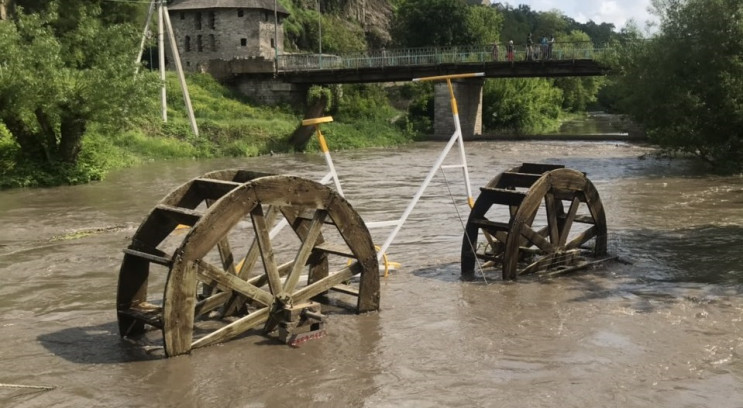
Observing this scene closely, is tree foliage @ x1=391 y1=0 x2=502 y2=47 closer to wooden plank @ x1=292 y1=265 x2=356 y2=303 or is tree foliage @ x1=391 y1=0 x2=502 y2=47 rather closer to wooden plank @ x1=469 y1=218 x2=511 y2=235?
wooden plank @ x1=469 y1=218 x2=511 y2=235

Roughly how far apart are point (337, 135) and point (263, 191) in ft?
120

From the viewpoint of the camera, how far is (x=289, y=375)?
22.0 ft

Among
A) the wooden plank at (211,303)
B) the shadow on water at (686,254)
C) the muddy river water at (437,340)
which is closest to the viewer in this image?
the muddy river water at (437,340)

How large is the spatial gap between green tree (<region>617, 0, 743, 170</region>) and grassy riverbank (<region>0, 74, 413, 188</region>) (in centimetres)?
1769

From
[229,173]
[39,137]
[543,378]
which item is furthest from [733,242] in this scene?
[39,137]

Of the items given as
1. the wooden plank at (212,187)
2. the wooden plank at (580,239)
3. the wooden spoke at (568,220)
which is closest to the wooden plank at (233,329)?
the wooden plank at (212,187)

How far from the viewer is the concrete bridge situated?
1730 inches

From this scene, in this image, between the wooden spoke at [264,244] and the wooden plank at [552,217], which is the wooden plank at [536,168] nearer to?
the wooden plank at [552,217]

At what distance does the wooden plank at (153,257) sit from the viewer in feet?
22.6

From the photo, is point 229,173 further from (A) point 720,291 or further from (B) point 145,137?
(B) point 145,137

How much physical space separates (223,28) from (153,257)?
55959mm

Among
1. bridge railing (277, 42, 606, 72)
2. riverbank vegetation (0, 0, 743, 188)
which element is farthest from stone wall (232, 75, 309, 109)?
riverbank vegetation (0, 0, 743, 188)

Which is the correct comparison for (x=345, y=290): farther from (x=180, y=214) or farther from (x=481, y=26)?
(x=481, y=26)

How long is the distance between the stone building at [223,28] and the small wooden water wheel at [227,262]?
52.7 meters
